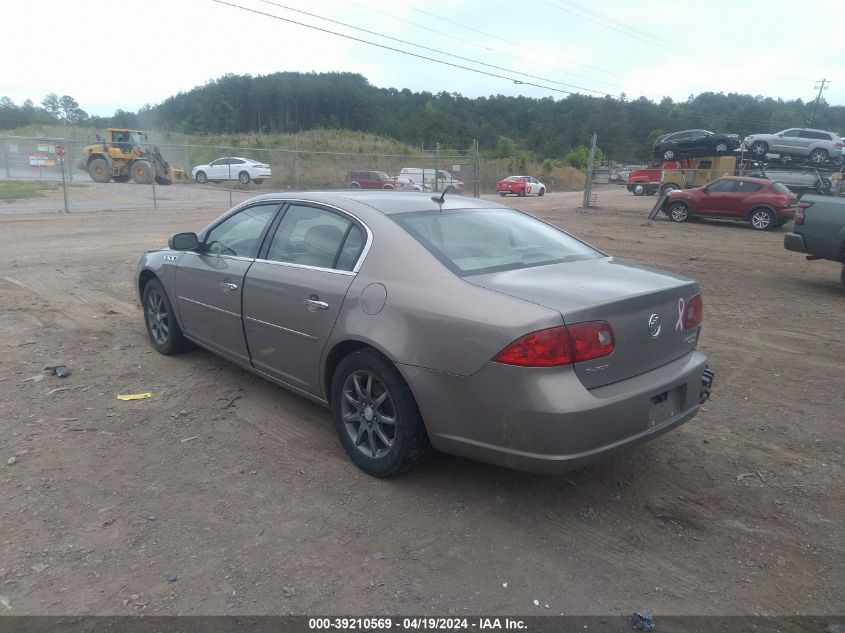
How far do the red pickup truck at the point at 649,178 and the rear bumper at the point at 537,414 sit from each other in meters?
29.3

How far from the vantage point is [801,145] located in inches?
1091

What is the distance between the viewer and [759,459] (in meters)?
3.71

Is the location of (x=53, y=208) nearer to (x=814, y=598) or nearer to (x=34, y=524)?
(x=34, y=524)

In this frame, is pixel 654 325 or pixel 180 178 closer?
pixel 654 325

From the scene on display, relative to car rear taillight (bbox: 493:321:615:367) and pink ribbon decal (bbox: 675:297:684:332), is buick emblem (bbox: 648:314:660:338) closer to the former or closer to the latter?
pink ribbon decal (bbox: 675:297:684:332)

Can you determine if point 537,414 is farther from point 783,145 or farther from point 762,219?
point 783,145

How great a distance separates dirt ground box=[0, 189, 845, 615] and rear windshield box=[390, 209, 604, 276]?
120 cm

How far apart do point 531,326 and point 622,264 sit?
4.28ft

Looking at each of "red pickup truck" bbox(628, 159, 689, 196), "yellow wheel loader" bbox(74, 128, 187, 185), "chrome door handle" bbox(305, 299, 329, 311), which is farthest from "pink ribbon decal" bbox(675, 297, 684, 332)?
"yellow wheel loader" bbox(74, 128, 187, 185)

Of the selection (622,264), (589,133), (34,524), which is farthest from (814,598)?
(589,133)

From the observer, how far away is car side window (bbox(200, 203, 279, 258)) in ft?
14.3

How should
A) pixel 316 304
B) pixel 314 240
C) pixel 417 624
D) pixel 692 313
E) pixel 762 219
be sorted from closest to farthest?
1. pixel 417 624
2. pixel 692 313
3. pixel 316 304
4. pixel 314 240
5. pixel 762 219

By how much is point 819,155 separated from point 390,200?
30.2 metres

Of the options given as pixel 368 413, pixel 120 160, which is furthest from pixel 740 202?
pixel 120 160
